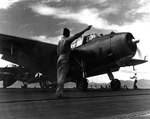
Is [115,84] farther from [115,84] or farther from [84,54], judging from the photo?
[84,54]

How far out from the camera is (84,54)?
12852 millimetres

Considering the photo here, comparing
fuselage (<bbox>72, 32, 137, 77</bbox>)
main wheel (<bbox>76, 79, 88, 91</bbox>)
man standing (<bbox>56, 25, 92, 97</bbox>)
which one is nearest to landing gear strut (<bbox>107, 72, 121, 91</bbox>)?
fuselage (<bbox>72, 32, 137, 77</bbox>)

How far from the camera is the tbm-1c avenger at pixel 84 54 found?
11.9 m

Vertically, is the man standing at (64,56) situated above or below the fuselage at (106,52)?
below

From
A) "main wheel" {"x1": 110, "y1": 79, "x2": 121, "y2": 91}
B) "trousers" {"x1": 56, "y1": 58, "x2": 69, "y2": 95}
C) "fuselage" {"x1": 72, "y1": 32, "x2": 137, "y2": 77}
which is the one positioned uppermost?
"fuselage" {"x1": 72, "y1": 32, "x2": 137, "y2": 77}

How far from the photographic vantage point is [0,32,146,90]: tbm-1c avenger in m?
11.9

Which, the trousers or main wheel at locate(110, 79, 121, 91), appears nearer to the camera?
the trousers

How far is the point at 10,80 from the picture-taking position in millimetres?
31859

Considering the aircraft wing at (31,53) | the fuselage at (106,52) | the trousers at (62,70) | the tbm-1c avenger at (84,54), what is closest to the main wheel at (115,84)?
the tbm-1c avenger at (84,54)

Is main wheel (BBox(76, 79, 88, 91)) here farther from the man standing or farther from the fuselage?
the man standing

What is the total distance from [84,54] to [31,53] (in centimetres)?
447

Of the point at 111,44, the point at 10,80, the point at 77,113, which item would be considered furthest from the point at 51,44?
the point at 10,80

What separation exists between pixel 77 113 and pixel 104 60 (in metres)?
9.21

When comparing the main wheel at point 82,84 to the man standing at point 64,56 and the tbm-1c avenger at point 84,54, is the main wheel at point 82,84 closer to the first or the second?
the tbm-1c avenger at point 84,54
